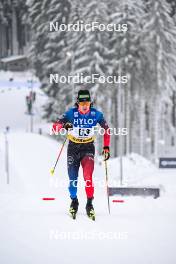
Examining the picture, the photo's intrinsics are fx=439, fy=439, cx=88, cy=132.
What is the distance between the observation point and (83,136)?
7629 mm

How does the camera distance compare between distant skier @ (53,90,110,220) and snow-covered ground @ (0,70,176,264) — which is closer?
snow-covered ground @ (0,70,176,264)

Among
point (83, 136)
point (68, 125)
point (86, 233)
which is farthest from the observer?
point (83, 136)

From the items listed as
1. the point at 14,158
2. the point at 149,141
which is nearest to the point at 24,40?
the point at 149,141

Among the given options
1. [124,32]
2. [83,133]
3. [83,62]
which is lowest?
[83,133]

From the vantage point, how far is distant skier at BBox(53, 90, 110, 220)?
7465 millimetres

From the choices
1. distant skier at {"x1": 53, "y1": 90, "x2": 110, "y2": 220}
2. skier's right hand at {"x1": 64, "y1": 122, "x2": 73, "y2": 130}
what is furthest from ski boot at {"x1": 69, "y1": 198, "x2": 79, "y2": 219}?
skier's right hand at {"x1": 64, "y1": 122, "x2": 73, "y2": 130}

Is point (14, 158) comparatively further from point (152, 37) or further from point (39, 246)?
point (152, 37)

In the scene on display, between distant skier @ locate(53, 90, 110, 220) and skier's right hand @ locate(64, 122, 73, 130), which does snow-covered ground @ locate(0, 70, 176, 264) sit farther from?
skier's right hand @ locate(64, 122, 73, 130)

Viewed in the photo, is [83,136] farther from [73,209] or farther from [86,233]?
[86,233]

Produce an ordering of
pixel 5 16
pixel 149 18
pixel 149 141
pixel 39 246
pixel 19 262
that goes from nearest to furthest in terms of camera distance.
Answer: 1. pixel 19 262
2. pixel 39 246
3. pixel 149 18
4. pixel 149 141
5. pixel 5 16

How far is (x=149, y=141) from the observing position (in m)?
42.6

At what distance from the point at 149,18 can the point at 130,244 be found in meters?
29.3

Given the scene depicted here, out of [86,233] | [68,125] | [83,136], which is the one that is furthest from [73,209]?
[68,125]

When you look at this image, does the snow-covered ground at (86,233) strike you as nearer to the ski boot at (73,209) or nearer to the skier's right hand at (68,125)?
the ski boot at (73,209)
